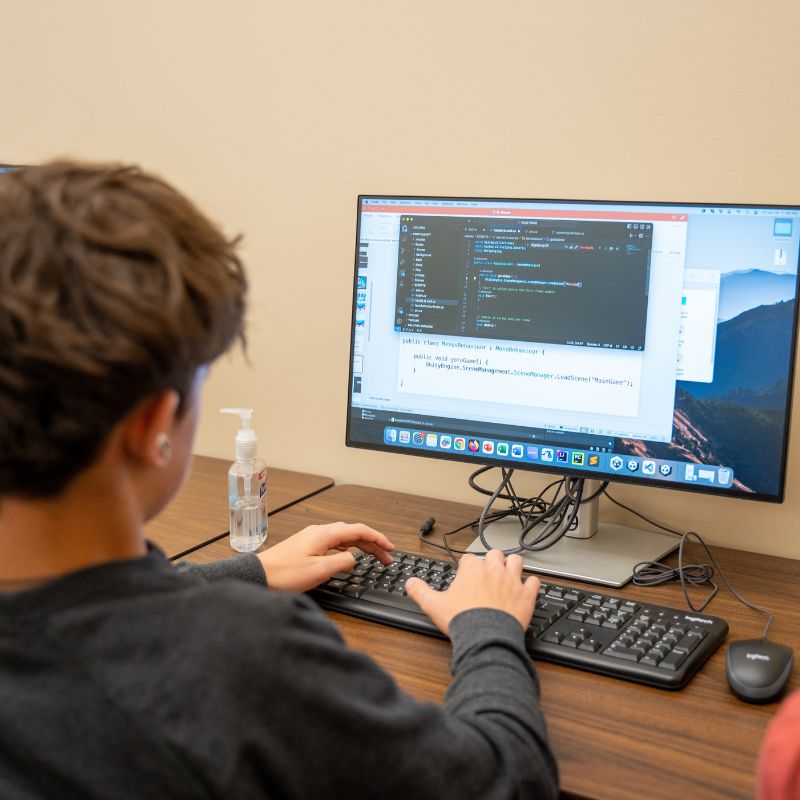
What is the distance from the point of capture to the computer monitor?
46.4 inches

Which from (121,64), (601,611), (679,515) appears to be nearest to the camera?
(601,611)

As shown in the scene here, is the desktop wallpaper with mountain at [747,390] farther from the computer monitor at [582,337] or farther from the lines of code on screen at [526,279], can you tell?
the lines of code on screen at [526,279]

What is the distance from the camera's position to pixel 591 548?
4.37ft

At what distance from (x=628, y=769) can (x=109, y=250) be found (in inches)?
23.9

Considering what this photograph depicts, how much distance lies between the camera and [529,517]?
1.42m

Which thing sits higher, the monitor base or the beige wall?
the beige wall

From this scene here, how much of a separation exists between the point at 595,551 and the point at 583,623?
28 centimetres

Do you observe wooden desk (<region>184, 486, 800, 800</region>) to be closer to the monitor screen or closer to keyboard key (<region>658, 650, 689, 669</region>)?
keyboard key (<region>658, 650, 689, 669</region>)

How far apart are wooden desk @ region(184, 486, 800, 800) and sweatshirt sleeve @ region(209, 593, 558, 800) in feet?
0.21

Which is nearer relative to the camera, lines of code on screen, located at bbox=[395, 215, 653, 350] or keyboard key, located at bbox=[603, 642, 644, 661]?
keyboard key, located at bbox=[603, 642, 644, 661]

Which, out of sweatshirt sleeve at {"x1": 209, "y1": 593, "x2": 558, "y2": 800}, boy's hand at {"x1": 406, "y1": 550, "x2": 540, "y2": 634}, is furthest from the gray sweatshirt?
boy's hand at {"x1": 406, "y1": 550, "x2": 540, "y2": 634}

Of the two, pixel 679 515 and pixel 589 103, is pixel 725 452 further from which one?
pixel 589 103

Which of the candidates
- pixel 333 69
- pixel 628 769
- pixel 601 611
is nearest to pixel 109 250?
pixel 628 769

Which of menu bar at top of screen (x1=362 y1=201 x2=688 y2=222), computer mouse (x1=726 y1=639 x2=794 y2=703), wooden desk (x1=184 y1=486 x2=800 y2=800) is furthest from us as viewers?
menu bar at top of screen (x1=362 y1=201 x2=688 y2=222)
